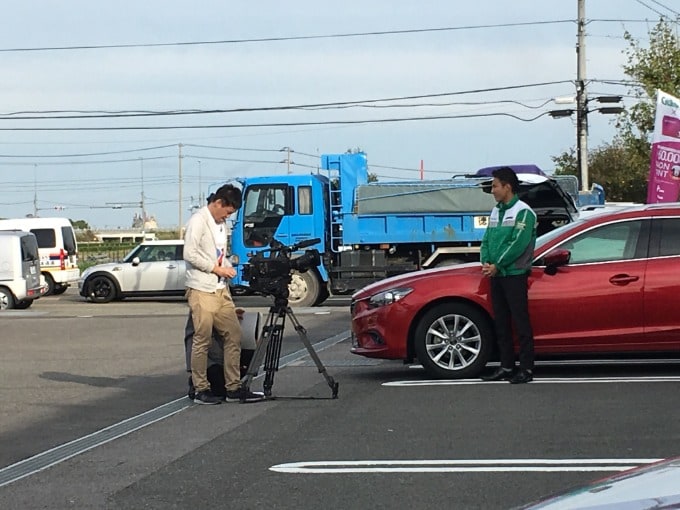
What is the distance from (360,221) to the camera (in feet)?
72.5

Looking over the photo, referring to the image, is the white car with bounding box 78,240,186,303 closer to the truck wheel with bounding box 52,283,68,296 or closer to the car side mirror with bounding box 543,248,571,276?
the truck wheel with bounding box 52,283,68,296

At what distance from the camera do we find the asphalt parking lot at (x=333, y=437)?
627cm

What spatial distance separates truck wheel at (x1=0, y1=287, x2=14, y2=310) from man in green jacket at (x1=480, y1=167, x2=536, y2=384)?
56.6 ft

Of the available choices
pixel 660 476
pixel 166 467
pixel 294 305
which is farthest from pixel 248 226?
pixel 660 476

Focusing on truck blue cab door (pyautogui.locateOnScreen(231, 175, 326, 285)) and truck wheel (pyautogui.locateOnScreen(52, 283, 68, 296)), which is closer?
truck blue cab door (pyautogui.locateOnScreen(231, 175, 326, 285))

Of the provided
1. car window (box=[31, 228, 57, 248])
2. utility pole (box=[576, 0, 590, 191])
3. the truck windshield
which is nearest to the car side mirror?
the truck windshield

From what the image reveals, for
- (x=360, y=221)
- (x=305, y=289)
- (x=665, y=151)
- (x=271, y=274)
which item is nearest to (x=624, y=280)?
(x=271, y=274)

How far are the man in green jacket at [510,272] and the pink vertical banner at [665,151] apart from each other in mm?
13554

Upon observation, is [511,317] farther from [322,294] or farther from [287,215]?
[322,294]

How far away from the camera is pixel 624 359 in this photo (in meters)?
11.6

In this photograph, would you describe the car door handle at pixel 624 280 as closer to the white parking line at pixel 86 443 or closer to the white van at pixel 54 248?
the white parking line at pixel 86 443

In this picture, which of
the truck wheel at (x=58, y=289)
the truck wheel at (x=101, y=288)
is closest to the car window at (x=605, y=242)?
the truck wheel at (x=101, y=288)

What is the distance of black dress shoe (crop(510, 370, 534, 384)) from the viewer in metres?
9.91

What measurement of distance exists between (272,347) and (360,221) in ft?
41.6
